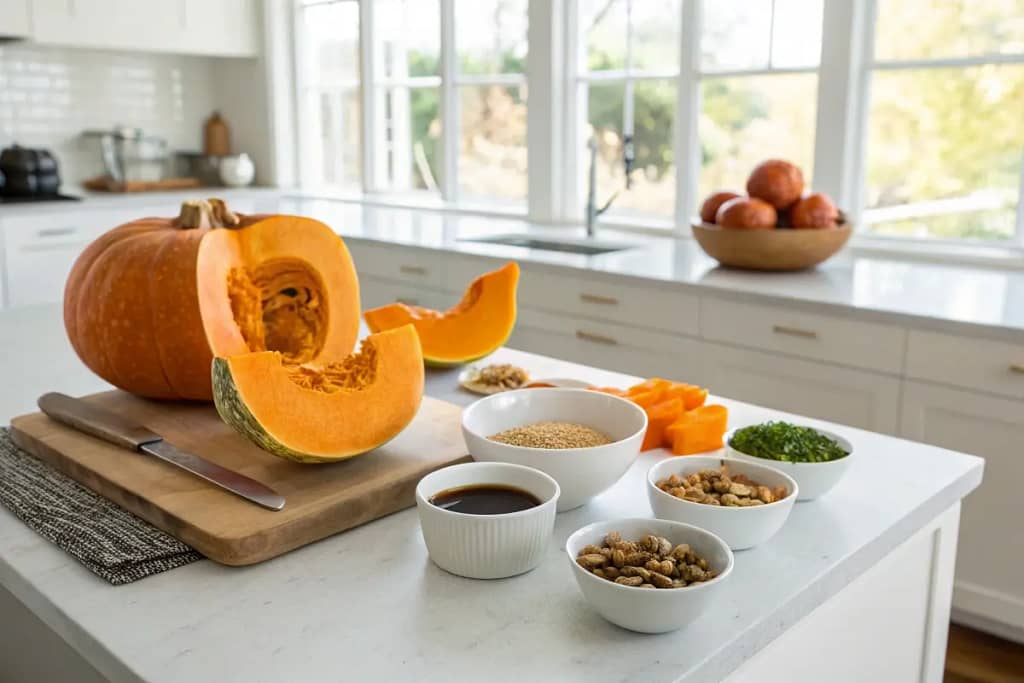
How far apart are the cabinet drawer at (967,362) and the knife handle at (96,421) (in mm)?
1704

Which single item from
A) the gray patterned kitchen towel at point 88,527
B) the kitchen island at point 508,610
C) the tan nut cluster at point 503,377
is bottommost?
the kitchen island at point 508,610

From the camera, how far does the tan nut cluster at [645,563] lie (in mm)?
758

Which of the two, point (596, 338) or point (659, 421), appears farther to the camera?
point (596, 338)

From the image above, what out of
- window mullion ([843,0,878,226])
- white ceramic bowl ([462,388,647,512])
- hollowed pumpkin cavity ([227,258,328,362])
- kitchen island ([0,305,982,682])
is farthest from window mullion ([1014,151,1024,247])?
hollowed pumpkin cavity ([227,258,328,362])

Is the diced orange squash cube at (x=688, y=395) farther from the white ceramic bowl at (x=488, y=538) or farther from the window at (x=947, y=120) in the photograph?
the window at (x=947, y=120)

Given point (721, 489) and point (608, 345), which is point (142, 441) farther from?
point (608, 345)

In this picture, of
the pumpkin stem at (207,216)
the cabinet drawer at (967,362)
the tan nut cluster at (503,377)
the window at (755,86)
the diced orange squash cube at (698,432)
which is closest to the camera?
the diced orange squash cube at (698,432)

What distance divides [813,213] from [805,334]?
0.47m

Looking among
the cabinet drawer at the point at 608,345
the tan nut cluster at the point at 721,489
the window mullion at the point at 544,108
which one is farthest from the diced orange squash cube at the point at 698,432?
the window mullion at the point at 544,108

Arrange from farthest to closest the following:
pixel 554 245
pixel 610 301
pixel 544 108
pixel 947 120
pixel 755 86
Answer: pixel 544 108 → pixel 554 245 → pixel 755 86 → pixel 947 120 → pixel 610 301

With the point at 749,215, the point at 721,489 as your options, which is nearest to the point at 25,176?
the point at 749,215

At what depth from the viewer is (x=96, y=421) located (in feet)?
3.73

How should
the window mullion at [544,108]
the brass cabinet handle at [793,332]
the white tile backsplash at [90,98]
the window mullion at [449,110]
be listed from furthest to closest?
the white tile backsplash at [90,98] < the window mullion at [449,110] < the window mullion at [544,108] < the brass cabinet handle at [793,332]

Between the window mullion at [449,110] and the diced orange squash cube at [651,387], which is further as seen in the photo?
the window mullion at [449,110]
